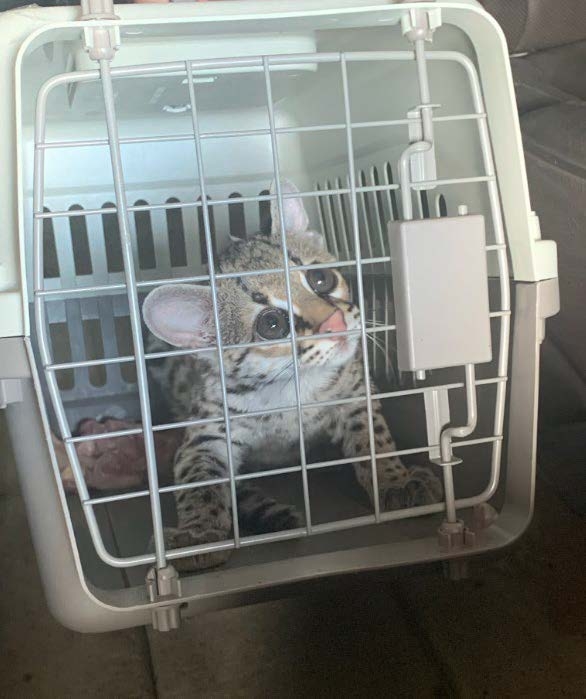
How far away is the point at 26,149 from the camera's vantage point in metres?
1.22

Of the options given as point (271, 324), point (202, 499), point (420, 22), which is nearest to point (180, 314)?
point (271, 324)

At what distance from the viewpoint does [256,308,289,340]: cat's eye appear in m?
1.09

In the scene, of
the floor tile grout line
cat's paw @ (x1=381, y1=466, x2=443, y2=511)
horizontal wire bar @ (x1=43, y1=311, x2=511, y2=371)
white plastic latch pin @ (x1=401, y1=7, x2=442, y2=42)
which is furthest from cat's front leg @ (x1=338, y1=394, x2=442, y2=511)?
white plastic latch pin @ (x1=401, y1=7, x2=442, y2=42)

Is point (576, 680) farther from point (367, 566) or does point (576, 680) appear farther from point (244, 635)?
point (244, 635)

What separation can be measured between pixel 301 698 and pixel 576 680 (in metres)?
0.31

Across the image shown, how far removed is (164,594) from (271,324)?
401 mm

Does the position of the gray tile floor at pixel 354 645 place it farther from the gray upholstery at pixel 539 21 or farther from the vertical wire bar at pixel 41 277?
the gray upholstery at pixel 539 21

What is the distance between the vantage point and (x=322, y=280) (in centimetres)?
114

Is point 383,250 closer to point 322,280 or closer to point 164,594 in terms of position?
point 322,280

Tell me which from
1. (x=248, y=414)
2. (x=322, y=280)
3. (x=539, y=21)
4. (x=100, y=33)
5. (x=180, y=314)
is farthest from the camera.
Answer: (x=539, y=21)

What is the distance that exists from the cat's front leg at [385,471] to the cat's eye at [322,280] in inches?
7.3

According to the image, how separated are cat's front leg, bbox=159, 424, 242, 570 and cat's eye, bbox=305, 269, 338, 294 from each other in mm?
243

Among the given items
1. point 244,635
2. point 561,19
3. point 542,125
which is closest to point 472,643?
point 244,635

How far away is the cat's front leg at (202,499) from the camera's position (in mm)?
942
